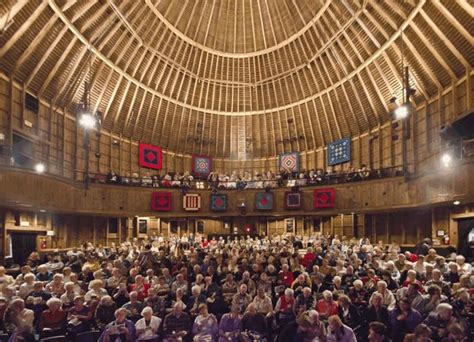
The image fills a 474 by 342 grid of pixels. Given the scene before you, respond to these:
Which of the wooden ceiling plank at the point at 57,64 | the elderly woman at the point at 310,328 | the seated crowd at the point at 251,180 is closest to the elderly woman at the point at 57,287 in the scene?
the elderly woman at the point at 310,328

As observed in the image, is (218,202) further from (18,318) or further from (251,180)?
(18,318)

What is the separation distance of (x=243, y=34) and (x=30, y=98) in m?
12.8

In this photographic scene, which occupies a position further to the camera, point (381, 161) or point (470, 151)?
point (381, 161)

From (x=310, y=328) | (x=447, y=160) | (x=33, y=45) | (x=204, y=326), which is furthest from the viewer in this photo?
(x=33, y=45)

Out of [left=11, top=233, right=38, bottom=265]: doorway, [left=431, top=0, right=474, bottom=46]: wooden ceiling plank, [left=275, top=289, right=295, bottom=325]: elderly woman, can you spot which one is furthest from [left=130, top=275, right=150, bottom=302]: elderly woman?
[left=431, top=0, right=474, bottom=46]: wooden ceiling plank

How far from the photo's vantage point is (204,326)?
653cm

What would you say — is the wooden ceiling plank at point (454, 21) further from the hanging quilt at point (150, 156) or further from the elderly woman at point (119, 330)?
the hanging quilt at point (150, 156)

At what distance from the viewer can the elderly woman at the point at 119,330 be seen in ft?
19.2

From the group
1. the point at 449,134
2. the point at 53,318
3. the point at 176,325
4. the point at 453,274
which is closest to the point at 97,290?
the point at 53,318

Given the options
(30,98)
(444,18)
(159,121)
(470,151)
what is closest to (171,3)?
(159,121)

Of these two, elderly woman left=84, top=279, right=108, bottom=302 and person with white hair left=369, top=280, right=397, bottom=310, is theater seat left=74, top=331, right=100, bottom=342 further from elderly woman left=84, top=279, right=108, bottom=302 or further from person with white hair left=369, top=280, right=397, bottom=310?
person with white hair left=369, top=280, right=397, bottom=310

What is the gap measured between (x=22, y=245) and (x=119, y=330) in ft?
39.7

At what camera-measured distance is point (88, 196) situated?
1819cm

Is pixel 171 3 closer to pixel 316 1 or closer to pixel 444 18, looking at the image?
pixel 316 1
